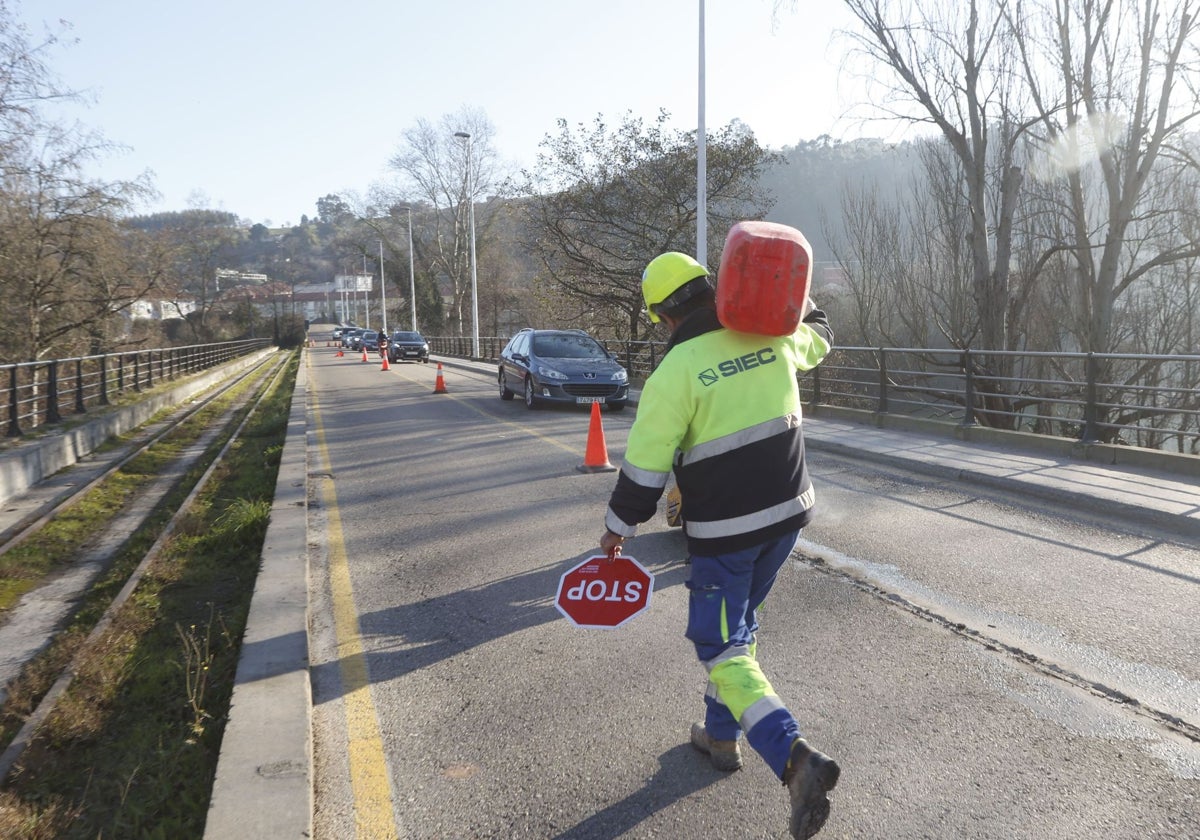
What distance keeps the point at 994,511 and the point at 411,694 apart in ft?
19.7

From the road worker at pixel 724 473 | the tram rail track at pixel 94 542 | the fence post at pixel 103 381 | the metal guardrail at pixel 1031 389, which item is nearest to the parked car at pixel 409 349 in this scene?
the metal guardrail at pixel 1031 389

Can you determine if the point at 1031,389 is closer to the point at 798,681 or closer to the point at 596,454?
the point at 596,454

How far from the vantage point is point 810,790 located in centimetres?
257

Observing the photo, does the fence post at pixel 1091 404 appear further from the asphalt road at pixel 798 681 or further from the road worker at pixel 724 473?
the road worker at pixel 724 473

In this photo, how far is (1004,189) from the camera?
787 inches

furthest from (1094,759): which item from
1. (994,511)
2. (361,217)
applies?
(361,217)

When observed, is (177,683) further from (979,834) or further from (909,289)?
(909,289)

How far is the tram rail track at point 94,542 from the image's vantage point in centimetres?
411

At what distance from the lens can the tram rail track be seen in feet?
13.5

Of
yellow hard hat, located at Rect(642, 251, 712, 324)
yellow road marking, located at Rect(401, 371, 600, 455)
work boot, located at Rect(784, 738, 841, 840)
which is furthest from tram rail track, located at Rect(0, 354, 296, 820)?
yellow road marking, located at Rect(401, 371, 600, 455)

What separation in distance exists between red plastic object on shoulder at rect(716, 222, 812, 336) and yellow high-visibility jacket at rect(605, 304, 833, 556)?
0.12 m

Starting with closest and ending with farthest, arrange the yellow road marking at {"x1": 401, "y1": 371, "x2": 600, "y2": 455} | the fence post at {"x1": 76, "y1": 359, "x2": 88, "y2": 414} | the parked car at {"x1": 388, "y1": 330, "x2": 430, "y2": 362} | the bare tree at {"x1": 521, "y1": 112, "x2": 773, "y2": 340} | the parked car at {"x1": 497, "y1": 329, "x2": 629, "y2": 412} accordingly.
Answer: the yellow road marking at {"x1": 401, "y1": 371, "x2": 600, "y2": 455}, the fence post at {"x1": 76, "y1": 359, "x2": 88, "y2": 414}, the parked car at {"x1": 497, "y1": 329, "x2": 629, "y2": 412}, the bare tree at {"x1": 521, "y1": 112, "x2": 773, "y2": 340}, the parked car at {"x1": 388, "y1": 330, "x2": 430, "y2": 362}

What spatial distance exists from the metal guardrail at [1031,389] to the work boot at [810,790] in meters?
8.61

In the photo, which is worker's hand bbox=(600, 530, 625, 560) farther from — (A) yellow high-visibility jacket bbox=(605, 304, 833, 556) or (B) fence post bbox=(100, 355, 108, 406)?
(B) fence post bbox=(100, 355, 108, 406)
